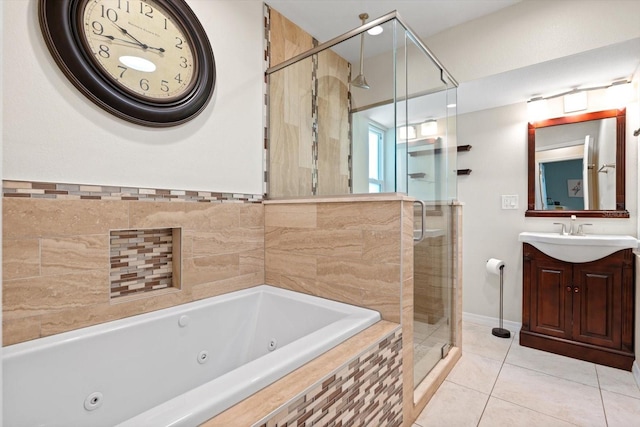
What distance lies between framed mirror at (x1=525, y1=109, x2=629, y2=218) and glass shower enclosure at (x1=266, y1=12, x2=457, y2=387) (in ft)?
2.69

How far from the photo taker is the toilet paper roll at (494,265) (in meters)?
2.68

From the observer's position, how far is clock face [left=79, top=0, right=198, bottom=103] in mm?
1413

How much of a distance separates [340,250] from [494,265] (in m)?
1.66

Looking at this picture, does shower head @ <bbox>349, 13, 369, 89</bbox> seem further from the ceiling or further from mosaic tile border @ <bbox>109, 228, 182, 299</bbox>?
mosaic tile border @ <bbox>109, 228, 182, 299</bbox>

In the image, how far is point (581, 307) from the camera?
2281mm

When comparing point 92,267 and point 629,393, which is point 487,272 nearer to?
point 629,393

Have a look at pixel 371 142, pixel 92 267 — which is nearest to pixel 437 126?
pixel 371 142

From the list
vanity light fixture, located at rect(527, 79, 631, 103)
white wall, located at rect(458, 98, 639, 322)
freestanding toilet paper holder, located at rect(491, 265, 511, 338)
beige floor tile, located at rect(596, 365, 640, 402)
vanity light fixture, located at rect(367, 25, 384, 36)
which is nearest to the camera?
vanity light fixture, located at rect(367, 25, 384, 36)

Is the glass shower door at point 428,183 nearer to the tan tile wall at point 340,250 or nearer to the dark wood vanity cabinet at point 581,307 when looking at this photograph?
the tan tile wall at point 340,250

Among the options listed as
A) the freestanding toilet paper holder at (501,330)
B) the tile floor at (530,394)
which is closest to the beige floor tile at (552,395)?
A: the tile floor at (530,394)

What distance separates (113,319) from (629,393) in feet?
9.42

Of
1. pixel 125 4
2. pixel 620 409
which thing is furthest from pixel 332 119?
pixel 620 409

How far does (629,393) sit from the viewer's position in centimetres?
188

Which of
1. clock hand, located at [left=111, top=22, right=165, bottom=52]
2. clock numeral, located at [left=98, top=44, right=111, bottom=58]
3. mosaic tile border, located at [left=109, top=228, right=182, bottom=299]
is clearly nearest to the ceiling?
clock hand, located at [left=111, top=22, right=165, bottom=52]
